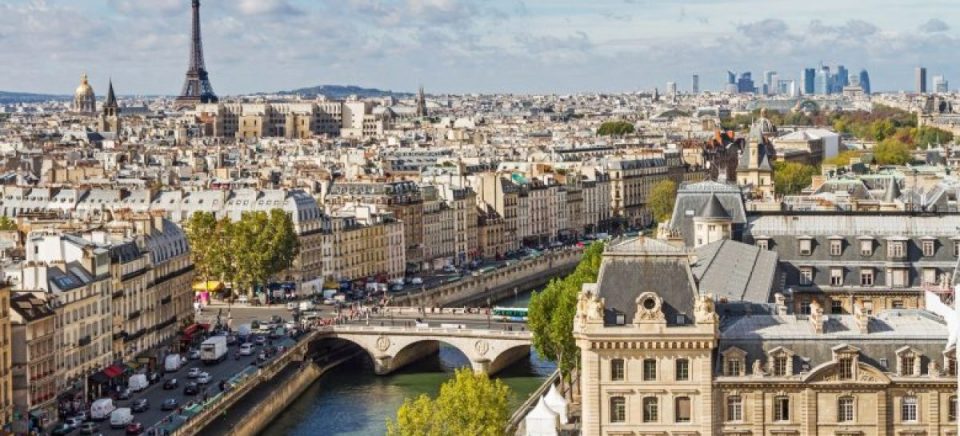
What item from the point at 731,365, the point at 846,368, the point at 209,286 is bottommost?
the point at 209,286

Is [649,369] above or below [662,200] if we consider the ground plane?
below

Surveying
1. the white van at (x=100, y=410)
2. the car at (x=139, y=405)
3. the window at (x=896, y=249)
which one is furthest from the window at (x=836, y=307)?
the white van at (x=100, y=410)

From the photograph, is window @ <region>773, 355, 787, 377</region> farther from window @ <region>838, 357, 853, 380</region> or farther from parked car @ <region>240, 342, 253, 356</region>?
parked car @ <region>240, 342, 253, 356</region>

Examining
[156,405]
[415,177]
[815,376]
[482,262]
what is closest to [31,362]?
[156,405]

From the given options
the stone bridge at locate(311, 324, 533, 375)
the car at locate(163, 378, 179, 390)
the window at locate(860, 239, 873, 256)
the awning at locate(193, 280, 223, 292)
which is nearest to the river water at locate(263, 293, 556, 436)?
the stone bridge at locate(311, 324, 533, 375)

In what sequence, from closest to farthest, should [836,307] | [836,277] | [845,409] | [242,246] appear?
[845,409], [836,307], [836,277], [242,246]

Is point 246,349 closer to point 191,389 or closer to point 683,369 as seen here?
point 191,389

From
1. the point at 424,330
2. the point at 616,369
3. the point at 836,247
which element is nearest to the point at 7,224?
the point at 424,330
